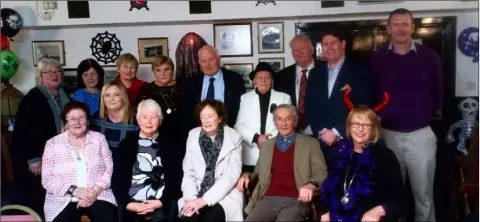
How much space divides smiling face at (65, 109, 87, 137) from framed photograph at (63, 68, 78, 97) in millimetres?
211

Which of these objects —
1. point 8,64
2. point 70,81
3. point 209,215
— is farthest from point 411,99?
point 8,64

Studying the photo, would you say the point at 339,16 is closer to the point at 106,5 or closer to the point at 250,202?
the point at 250,202

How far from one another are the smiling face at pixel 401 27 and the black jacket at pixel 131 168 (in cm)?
89

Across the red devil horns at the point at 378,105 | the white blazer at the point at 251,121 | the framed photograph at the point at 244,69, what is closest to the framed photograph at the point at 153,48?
the framed photograph at the point at 244,69

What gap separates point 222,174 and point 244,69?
1.33ft

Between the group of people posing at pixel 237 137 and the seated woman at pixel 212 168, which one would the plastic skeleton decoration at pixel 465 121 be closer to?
the group of people posing at pixel 237 137

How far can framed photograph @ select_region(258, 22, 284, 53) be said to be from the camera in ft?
6.32

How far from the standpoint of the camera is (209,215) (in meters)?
1.80

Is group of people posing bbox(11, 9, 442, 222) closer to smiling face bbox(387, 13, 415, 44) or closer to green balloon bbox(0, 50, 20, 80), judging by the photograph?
smiling face bbox(387, 13, 415, 44)

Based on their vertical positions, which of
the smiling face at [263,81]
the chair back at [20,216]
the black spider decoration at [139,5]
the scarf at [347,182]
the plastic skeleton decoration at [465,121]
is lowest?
the chair back at [20,216]

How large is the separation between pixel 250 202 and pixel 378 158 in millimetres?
468

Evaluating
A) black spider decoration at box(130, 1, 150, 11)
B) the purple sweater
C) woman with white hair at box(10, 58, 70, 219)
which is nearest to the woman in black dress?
black spider decoration at box(130, 1, 150, 11)

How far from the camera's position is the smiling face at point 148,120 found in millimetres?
1797

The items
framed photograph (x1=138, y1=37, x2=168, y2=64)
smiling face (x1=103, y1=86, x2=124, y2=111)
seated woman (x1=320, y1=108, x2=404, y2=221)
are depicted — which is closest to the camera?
seated woman (x1=320, y1=108, x2=404, y2=221)
